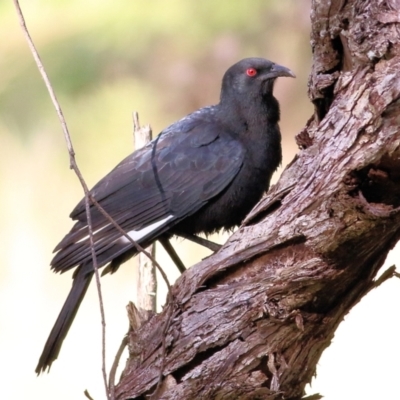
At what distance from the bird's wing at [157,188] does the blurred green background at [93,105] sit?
1.17 meters

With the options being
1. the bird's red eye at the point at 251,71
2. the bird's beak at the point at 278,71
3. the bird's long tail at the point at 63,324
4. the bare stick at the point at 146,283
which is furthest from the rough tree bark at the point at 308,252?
the bird's red eye at the point at 251,71

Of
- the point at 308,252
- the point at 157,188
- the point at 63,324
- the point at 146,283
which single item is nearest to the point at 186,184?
the point at 157,188

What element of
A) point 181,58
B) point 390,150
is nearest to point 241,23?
point 181,58

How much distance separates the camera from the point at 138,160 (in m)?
3.04

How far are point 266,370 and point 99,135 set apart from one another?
8.89ft

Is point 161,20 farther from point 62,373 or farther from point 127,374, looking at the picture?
point 127,374

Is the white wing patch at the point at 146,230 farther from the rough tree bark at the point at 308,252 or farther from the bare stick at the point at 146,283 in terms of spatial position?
the rough tree bark at the point at 308,252

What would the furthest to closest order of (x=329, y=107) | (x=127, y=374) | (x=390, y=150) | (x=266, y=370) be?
(x=127, y=374)
(x=266, y=370)
(x=329, y=107)
(x=390, y=150)

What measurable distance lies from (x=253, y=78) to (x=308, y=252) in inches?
52.2

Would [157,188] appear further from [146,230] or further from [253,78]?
[253,78]

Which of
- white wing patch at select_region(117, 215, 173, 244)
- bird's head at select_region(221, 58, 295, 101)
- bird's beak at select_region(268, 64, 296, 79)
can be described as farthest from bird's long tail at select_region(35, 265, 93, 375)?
bird's beak at select_region(268, 64, 296, 79)

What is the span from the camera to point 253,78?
3.16 m

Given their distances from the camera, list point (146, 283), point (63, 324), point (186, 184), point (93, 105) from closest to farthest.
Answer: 1. point (63, 324)
2. point (186, 184)
3. point (146, 283)
4. point (93, 105)

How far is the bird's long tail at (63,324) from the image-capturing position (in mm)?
2715
